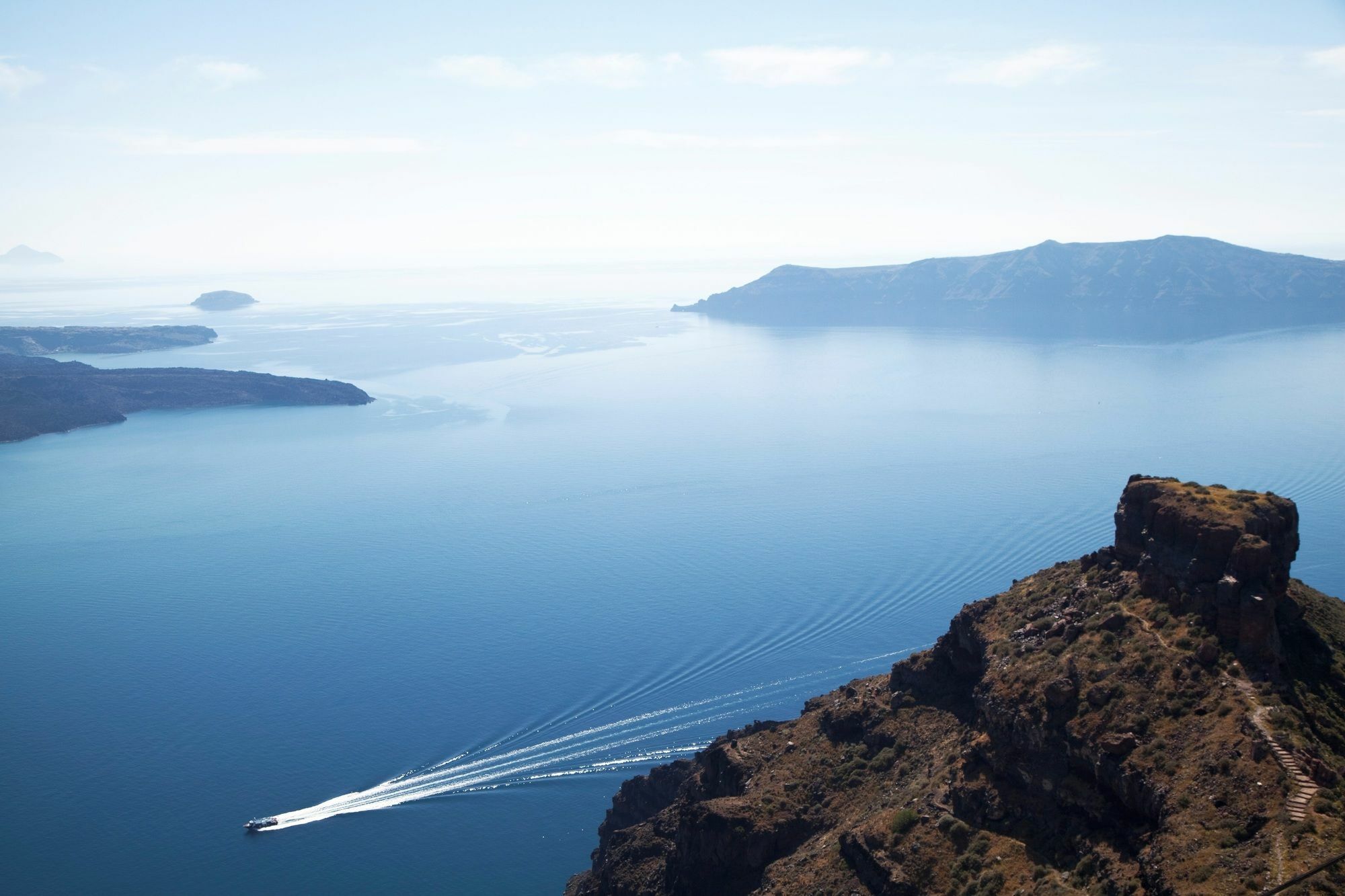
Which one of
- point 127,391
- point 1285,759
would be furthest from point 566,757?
point 127,391

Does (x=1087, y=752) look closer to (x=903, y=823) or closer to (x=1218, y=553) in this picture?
(x=903, y=823)

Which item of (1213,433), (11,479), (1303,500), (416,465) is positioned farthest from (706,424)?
(11,479)

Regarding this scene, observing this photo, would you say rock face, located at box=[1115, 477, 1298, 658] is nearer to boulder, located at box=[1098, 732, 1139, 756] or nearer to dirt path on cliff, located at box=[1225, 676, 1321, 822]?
dirt path on cliff, located at box=[1225, 676, 1321, 822]

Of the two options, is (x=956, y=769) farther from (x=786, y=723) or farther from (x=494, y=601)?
(x=494, y=601)

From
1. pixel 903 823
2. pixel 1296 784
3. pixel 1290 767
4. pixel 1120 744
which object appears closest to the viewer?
pixel 1296 784

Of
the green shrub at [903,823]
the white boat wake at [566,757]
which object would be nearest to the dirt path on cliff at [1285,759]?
the green shrub at [903,823]

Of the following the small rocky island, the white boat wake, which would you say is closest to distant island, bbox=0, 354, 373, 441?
the white boat wake

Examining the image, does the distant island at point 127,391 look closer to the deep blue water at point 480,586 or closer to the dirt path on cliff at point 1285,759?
the deep blue water at point 480,586
